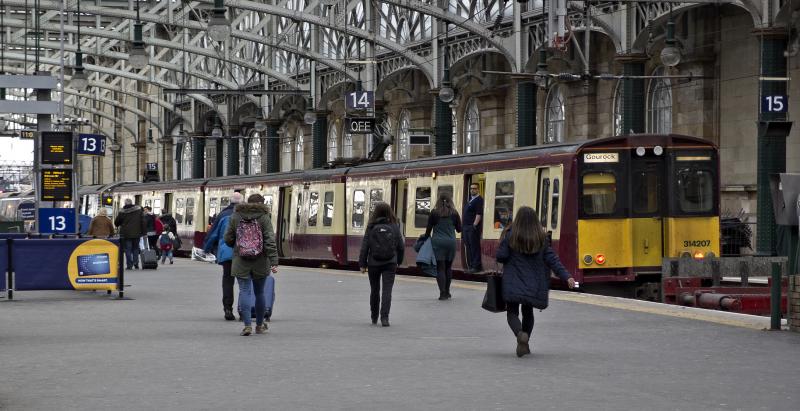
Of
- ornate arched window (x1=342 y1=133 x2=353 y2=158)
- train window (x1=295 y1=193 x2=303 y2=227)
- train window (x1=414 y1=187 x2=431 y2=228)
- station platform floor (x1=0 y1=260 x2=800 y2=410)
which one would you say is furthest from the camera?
ornate arched window (x1=342 y1=133 x2=353 y2=158)

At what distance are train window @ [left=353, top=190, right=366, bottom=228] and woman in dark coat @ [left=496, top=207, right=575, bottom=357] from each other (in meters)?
20.0

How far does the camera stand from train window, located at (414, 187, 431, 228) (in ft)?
97.7

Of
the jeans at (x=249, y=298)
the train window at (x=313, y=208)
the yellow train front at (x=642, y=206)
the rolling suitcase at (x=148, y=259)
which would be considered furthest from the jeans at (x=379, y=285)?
the train window at (x=313, y=208)

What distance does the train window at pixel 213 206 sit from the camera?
4462 cm

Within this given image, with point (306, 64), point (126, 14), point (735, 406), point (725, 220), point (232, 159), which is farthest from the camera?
point (232, 159)

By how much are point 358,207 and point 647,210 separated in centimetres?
1147

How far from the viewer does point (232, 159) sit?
231 feet

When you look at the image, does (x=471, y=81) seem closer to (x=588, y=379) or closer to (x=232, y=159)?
(x=232, y=159)

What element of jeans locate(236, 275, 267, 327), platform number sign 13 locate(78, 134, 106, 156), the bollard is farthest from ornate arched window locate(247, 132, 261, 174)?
the bollard

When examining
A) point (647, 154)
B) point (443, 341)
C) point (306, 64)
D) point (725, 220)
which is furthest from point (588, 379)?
point (306, 64)

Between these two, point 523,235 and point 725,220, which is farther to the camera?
point 725,220

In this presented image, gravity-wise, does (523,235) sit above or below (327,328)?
above

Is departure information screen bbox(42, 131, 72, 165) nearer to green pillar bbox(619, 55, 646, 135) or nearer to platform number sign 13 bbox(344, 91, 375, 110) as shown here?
green pillar bbox(619, 55, 646, 135)

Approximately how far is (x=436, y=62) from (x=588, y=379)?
3572 cm
